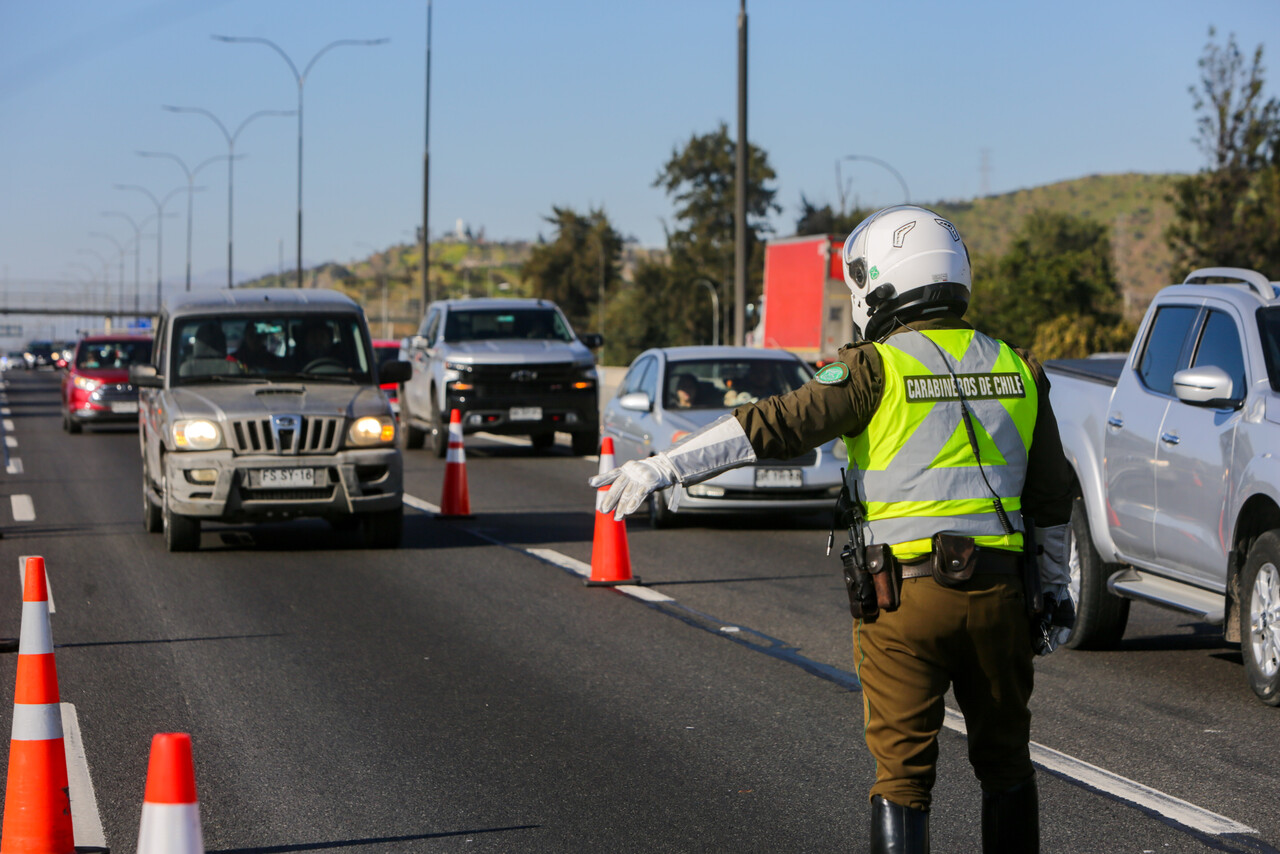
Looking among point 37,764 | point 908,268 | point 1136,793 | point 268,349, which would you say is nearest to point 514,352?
point 268,349

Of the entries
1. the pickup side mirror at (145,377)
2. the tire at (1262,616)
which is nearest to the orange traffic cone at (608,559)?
the pickup side mirror at (145,377)

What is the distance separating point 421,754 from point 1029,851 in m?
2.99

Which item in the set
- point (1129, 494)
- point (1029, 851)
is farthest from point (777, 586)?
point (1029, 851)

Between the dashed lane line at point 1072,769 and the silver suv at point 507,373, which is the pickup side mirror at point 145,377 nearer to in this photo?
the dashed lane line at point 1072,769

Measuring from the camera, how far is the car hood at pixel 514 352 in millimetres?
21453

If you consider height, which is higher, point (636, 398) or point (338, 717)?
point (636, 398)

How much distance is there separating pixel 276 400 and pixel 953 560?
900cm

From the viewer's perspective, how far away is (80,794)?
561cm

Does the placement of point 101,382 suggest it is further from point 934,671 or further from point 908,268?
point 934,671


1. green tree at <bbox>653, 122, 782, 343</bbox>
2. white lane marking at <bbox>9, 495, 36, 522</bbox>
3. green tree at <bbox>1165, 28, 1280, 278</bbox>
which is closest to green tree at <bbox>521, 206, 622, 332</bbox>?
green tree at <bbox>653, 122, 782, 343</bbox>

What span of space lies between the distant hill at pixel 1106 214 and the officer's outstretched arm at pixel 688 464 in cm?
13278

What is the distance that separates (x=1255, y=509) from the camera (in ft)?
23.7

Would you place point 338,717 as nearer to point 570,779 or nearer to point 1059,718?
point 570,779

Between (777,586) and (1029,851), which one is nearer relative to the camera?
(1029,851)
